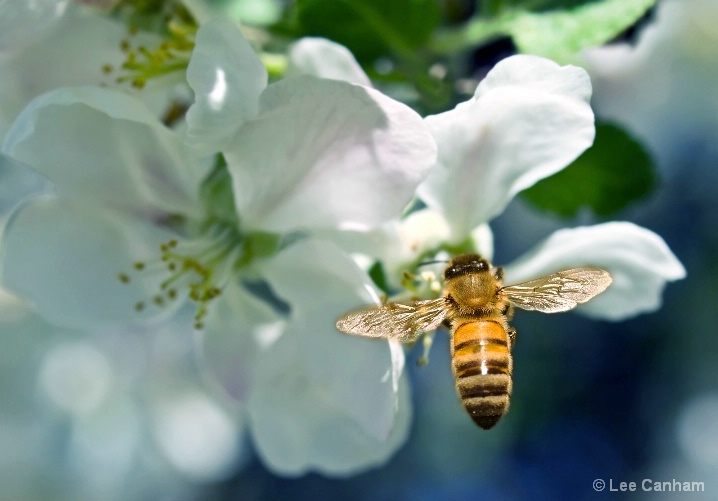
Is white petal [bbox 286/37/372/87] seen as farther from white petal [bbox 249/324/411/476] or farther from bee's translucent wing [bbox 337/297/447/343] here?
white petal [bbox 249/324/411/476]

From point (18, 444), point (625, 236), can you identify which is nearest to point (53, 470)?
point (18, 444)

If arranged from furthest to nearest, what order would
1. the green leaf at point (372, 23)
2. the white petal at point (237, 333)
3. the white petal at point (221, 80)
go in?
the white petal at point (237, 333) → the green leaf at point (372, 23) → the white petal at point (221, 80)

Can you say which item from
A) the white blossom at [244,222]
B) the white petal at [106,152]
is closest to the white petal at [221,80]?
the white blossom at [244,222]

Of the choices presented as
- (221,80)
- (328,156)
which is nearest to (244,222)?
(328,156)

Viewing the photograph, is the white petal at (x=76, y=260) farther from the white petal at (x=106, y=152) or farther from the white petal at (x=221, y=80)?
the white petal at (x=221, y=80)

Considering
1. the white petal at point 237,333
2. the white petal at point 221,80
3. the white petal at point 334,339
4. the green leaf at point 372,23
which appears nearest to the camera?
the white petal at point 221,80

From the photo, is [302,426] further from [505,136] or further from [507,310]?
[505,136]
